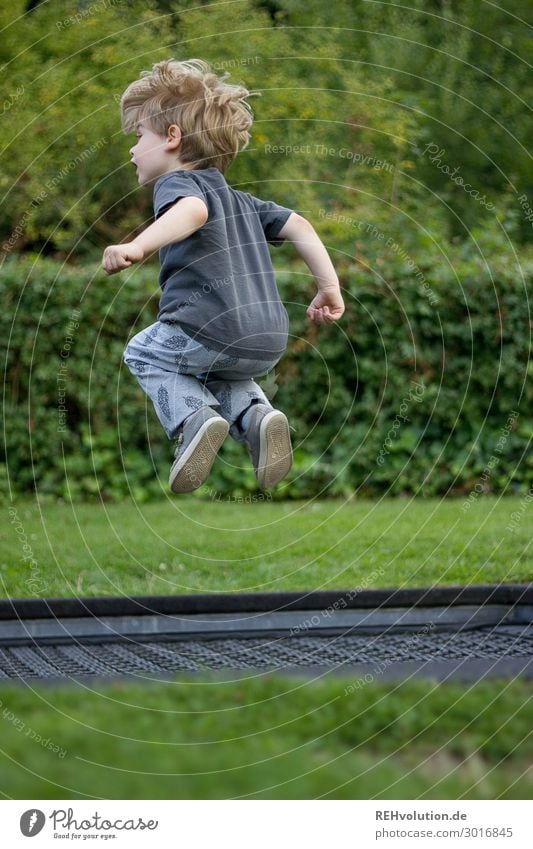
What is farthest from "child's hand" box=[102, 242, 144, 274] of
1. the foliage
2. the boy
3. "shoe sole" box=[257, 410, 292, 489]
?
the foliage

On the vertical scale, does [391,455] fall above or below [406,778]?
above

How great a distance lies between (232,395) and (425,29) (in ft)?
52.2

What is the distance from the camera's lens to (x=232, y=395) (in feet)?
14.1

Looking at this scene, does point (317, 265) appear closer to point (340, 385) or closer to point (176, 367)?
point (176, 367)

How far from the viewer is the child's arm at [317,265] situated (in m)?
4.22

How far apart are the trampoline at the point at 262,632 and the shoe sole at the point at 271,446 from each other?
3.12 feet

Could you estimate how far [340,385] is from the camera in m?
10.3

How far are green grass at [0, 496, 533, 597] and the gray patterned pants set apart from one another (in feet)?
9.74

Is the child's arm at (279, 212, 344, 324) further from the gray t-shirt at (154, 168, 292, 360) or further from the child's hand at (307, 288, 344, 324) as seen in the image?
the gray t-shirt at (154, 168, 292, 360)

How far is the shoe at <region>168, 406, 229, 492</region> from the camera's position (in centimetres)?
396

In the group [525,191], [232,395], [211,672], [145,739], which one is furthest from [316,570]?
[525,191]

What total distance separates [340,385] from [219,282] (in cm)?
647

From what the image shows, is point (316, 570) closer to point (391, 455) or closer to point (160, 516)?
point (160, 516)

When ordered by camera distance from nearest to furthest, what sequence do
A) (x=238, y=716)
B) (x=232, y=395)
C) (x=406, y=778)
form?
(x=406, y=778) < (x=238, y=716) < (x=232, y=395)
